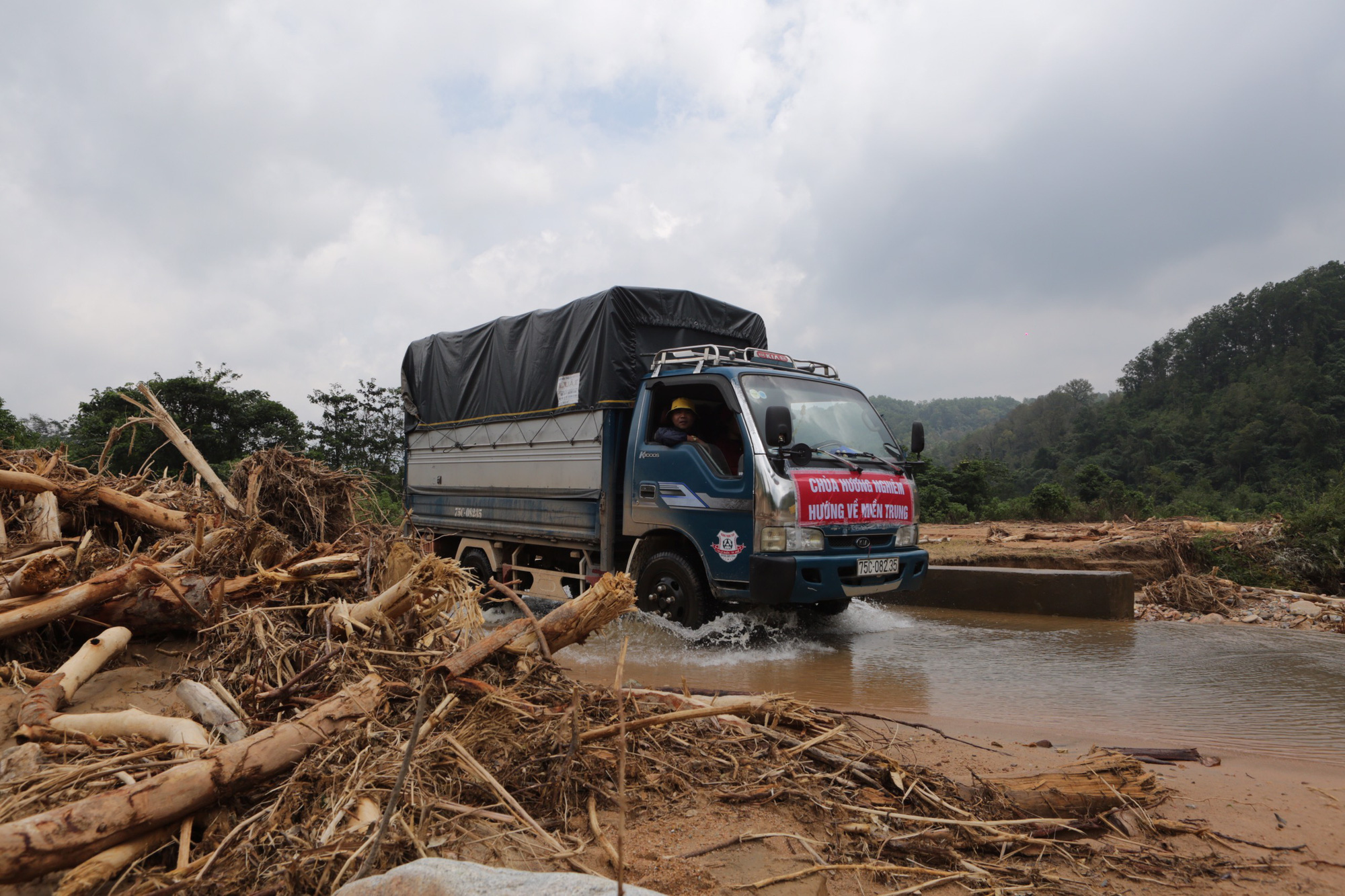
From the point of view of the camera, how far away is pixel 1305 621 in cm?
755

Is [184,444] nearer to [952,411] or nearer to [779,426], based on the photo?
[779,426]

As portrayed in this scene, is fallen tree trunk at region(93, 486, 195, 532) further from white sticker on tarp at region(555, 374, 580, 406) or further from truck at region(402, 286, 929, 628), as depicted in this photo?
white sticker on tarp at region(555, 374, 580, 406)

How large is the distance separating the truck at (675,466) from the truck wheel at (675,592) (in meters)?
0.02

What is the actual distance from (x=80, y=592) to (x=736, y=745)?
3.16 m

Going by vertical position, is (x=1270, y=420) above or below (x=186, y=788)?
above

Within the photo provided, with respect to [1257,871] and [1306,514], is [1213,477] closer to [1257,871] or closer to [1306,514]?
[1306,514]

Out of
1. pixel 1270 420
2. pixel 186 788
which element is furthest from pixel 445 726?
pixel 1270 420

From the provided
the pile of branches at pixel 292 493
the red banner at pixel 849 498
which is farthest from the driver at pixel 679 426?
the pile of branches at pixel 292 493

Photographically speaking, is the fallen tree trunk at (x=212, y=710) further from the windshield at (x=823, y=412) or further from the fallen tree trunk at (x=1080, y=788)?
the windshield at (x=823, y=412)

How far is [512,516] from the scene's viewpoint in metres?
8.61

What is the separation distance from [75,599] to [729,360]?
4.94 meters

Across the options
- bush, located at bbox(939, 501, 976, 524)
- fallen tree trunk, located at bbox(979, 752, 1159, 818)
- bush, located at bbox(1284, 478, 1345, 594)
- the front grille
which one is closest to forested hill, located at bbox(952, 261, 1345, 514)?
bush, located at bbox(939, 501, 976, 524)

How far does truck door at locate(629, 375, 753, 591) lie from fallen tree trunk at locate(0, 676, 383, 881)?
3.78 metres

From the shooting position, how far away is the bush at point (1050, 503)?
55.2ft
